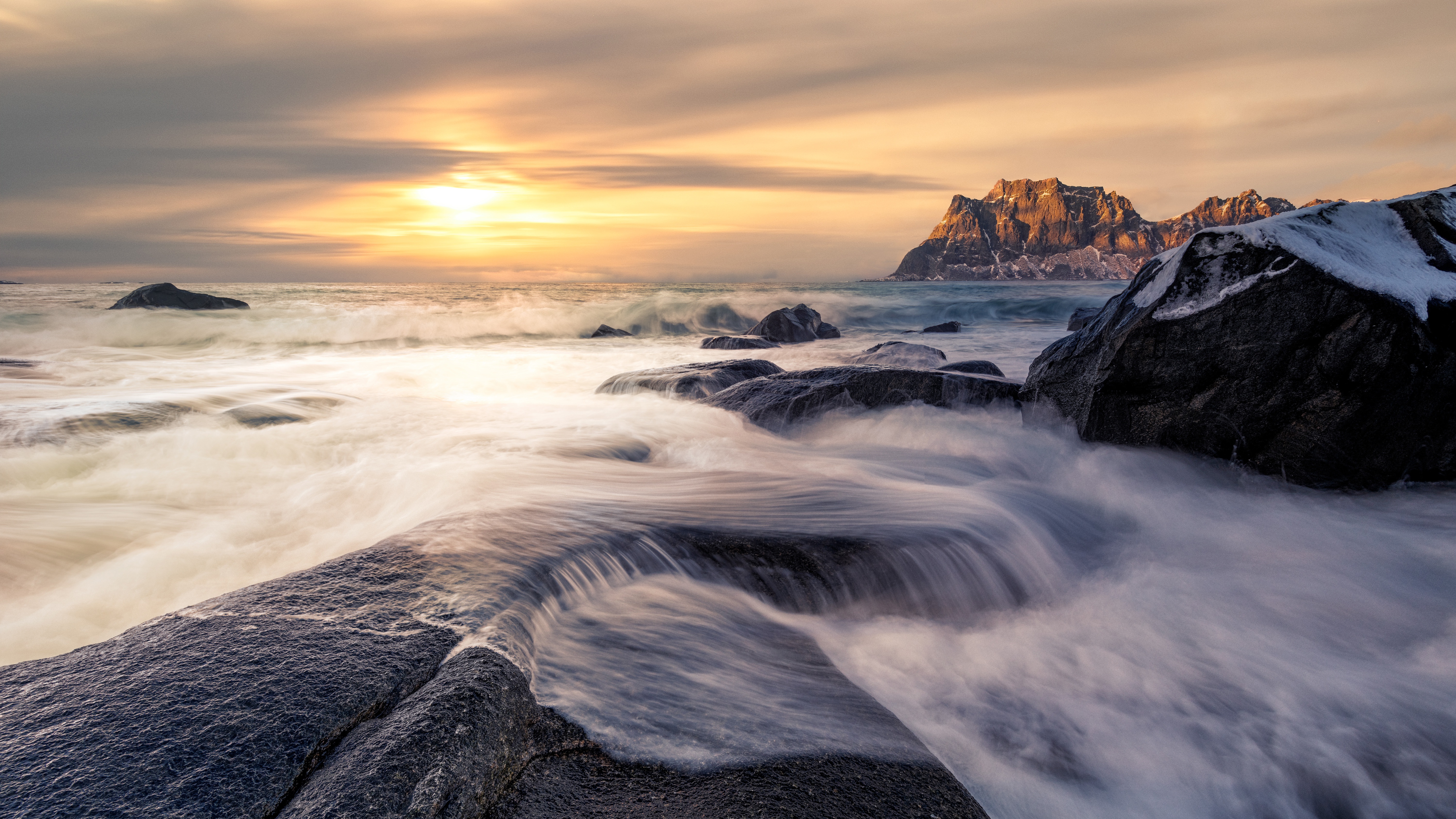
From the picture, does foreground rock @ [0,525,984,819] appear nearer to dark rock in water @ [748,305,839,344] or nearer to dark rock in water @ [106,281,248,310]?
dark rock in water @ [748,305,839,344]

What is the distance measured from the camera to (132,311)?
20.9 m

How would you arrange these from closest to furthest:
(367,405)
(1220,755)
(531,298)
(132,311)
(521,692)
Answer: (521,692)
(1220,755)
(367,405)
(132,311)
(531,298)

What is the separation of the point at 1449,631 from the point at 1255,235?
7.79 feet

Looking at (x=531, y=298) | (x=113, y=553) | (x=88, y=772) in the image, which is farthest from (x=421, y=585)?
(x=531, y=298)

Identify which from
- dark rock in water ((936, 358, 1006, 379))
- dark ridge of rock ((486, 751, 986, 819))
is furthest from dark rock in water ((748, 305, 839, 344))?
dark ridge of rock ((486, 751, 986, 819))

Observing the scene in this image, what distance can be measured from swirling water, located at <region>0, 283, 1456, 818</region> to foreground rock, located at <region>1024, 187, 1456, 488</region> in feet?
0.74

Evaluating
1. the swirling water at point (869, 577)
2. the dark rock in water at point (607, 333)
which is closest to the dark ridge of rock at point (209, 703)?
the swirling water at point (869, 577)

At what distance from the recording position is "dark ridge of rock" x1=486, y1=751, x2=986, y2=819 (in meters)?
1.48

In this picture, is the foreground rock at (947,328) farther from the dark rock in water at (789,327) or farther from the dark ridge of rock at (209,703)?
the dark ridge of rock at (209,703)

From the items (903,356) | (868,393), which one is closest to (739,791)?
(868,393)

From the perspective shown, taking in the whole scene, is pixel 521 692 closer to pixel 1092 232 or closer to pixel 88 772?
pixel 88 772

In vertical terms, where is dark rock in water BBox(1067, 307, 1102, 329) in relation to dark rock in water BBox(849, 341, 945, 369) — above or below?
above

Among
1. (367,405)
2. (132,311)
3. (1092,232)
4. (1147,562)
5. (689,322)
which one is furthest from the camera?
(1092,232)

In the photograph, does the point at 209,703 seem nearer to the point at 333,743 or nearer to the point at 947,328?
the point at 333,743
